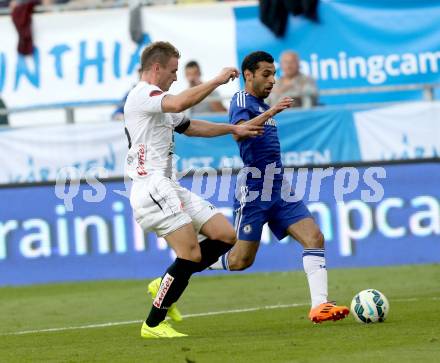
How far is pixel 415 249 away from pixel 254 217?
5.15 metres

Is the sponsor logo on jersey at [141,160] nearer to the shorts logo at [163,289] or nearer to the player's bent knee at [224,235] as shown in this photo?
the player's bent knee at [224,235]

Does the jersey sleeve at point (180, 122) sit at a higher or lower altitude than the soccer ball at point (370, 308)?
higher

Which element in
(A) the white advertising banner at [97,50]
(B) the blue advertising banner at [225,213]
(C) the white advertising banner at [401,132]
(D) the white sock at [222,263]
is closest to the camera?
(D) the white sock at [222,263]

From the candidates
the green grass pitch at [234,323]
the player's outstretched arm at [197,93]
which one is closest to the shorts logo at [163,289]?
the green grass pitch at [234,323]

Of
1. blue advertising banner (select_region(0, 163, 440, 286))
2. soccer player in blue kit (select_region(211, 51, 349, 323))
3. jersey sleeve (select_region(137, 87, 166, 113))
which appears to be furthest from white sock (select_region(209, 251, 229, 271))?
blue advertising banner (select_region(0, 163, 440, 286))

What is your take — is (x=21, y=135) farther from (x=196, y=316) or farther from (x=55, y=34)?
(x=196, y=316)

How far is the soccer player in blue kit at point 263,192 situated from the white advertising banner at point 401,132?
575 cm

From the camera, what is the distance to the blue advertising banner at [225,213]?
647 inches

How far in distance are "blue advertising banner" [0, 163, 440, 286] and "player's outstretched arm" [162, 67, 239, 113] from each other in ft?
20.7

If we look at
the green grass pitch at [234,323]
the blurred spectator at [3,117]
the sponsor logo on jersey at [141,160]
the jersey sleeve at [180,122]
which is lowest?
the green grass pitch at [234,323]

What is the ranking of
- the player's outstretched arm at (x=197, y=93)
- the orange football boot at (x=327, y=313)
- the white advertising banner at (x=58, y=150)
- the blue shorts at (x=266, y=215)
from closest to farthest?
the player's outstretched arm at (x=197, y=93) → the orange football boot at (x=327, y=313) → the blue shorts at (x=266, y=215) → the white advertising banner at (x=58, y=150)

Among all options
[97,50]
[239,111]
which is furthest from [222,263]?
[97,50]

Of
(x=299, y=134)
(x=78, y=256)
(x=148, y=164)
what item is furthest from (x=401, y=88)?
(x=148, y=164)

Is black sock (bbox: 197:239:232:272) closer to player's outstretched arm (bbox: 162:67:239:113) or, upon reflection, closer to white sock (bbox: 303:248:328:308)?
white sock (bbox: 303:248:328:308)
